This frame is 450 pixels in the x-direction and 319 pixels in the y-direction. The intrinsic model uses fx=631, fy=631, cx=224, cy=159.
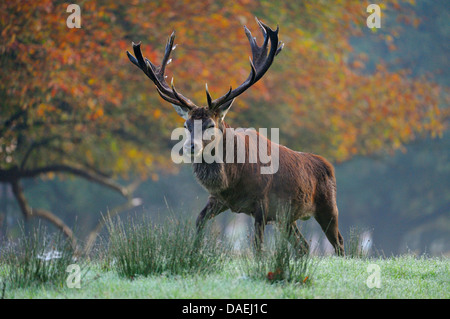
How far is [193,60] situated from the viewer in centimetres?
1440

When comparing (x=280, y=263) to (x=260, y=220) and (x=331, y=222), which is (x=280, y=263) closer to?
(x=260, y=220)

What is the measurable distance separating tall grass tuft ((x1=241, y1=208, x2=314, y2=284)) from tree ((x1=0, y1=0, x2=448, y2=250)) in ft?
24.0

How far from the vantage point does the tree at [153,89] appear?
40.9ft

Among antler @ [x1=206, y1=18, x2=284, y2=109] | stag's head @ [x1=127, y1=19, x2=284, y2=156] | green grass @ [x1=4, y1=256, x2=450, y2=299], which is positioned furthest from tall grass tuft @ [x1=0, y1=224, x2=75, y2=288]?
antler @ [x1=206, y1=18, x2=284, y2=109]

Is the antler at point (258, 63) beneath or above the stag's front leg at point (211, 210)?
above

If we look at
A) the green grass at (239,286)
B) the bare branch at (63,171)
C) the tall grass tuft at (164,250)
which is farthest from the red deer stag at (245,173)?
the bare branch at (63,171)

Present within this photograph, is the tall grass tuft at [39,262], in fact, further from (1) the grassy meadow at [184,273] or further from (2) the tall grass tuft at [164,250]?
(2) the tall grass tuft at [164,250]

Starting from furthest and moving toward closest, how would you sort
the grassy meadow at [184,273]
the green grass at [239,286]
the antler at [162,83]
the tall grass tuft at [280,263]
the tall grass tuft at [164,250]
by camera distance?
the antler at [162,83] < the tall grass tuft at [164,250] < the tall grass tuft at [280,263] < the grassy meadow at [184,273] < the green grass at [239,286]

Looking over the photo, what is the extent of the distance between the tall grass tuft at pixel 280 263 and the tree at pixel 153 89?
24.0ft

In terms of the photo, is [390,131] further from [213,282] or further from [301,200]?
[213,282]

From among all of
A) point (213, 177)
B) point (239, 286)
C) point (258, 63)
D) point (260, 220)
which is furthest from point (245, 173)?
point (239, 286)

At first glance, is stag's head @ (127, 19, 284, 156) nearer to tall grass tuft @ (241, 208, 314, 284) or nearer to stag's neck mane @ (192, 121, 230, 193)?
stag's neck mane @ (192, 121, 230, 193)

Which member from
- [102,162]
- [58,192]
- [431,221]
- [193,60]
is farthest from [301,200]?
[431,221]
